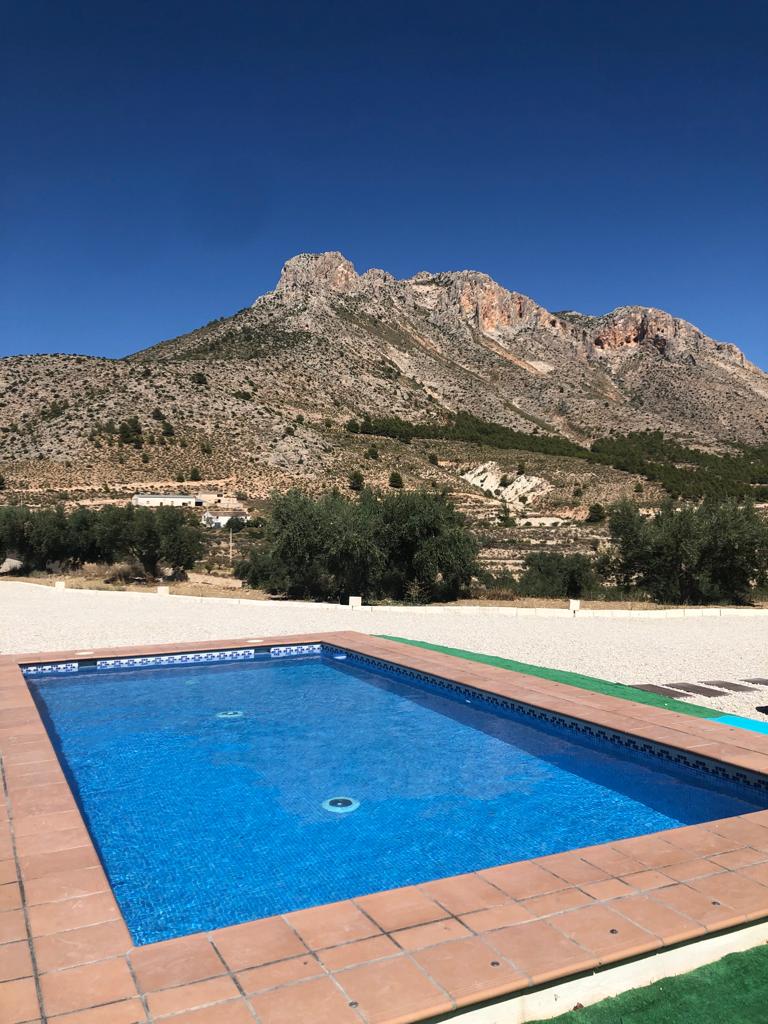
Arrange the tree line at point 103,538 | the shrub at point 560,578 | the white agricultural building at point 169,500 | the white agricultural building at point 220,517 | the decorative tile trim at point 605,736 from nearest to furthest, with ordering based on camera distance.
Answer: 1. the decorative tile trim at point 605,736
2. the shrub at point 560,578
3. the tree line at point 103,538
4. the white agricultural building at point 220,517
5. the white agricultural building at point 169,500

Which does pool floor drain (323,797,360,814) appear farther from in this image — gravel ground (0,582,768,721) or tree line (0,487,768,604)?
tree line (0,487,768,604)

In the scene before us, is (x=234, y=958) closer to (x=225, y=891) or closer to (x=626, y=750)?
(x=225, y=891)

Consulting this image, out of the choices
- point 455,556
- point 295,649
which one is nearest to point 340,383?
point 455,556

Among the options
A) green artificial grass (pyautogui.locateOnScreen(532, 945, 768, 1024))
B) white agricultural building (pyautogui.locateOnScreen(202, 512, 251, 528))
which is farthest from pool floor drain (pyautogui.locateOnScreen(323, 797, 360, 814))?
white agricultural building (pyautogui.locateOnScreen(202, 512, 251, 528))

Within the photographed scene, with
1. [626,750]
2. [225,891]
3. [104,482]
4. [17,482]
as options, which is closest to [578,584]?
[626,750]

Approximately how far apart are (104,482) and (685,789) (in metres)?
45.1

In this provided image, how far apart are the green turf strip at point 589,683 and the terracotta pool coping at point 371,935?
11.6 feet

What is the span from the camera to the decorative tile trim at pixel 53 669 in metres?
10.7

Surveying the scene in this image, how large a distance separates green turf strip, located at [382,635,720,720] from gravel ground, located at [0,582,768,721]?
340mm

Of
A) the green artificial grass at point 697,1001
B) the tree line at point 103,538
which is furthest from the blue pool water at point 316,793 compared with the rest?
the tree line at point 103,538

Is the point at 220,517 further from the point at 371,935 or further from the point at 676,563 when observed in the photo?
the point at 371,935

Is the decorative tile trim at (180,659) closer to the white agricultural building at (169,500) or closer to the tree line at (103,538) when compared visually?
the tree line at (103,538)

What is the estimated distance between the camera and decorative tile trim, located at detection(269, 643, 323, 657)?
40.8ft

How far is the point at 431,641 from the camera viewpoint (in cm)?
1376
